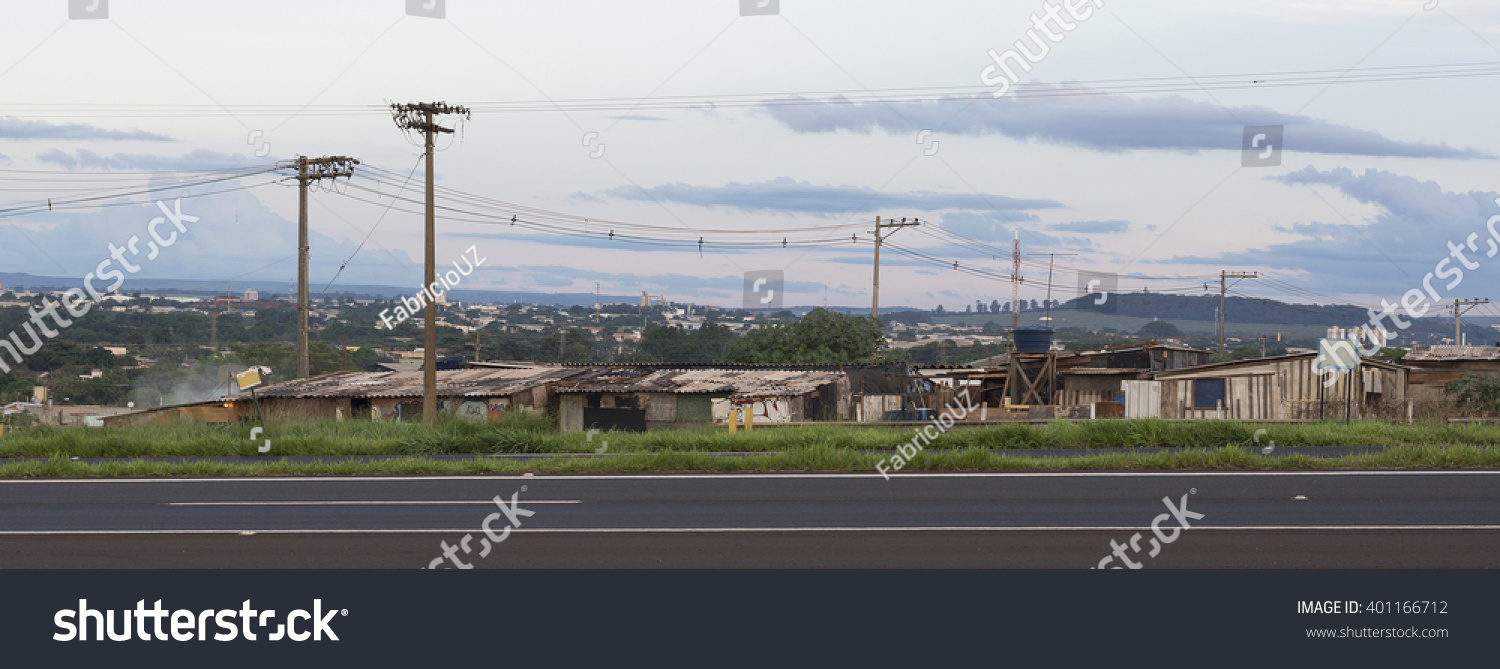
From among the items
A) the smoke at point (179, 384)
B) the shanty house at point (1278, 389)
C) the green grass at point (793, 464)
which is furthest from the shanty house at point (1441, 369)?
the smoke at point (179, 384)

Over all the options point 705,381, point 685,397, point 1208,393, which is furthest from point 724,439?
point 1208,393

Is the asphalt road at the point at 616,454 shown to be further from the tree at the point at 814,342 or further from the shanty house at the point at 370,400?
the tree at the point at 814,342

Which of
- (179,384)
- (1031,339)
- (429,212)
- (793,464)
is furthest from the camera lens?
(179,384)

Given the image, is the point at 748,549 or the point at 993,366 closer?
the point at 748,549

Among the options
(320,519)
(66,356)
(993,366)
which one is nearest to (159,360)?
(66,356)

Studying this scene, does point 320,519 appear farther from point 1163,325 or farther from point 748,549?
point 1163,325

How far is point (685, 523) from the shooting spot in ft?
39.5

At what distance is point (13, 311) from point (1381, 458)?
95948 millimetres

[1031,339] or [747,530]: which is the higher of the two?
[1031,339]

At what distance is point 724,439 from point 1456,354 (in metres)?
26.4

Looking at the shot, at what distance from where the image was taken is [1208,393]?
3319cm

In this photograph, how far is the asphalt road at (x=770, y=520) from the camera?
1034 centimetres

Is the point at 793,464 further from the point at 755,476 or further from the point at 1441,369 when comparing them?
the point at 1441,369

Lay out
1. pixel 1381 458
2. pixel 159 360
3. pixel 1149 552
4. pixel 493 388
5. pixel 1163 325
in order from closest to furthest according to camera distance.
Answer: pixel 1149 552, pixel 1381 458, pixel 493 388, pixel 159 360, pixel 1163 325
